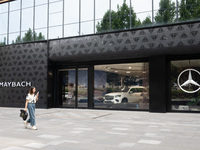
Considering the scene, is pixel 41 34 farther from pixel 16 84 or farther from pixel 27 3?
pixel 16 84

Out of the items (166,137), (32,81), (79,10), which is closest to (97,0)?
(79,10)

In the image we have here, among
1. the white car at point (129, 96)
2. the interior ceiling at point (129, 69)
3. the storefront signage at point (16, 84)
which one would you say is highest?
the interior ceiling at point (129, 69)

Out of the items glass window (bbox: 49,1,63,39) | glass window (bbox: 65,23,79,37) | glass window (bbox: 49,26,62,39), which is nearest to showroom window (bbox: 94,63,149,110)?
glass window (bbox: 65,23,79,37)

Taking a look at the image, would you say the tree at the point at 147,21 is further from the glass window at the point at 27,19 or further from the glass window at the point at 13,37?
the glass window at the point at 13,37

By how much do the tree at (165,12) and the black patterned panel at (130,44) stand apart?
675 millimetres

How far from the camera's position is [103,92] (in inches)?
683

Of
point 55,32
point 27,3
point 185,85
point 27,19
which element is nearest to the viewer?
point 185,85

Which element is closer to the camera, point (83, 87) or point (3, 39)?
point (83, 87)

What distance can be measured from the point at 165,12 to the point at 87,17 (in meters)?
5.87

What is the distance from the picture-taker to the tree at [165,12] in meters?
14.5

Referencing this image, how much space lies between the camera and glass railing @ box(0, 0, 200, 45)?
47.9ft

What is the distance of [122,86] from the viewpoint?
1661cm

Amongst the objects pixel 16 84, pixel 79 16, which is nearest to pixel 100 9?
pixel 79 16

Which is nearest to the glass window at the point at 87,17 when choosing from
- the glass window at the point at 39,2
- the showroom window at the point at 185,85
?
the glass window at the point at 39,2
